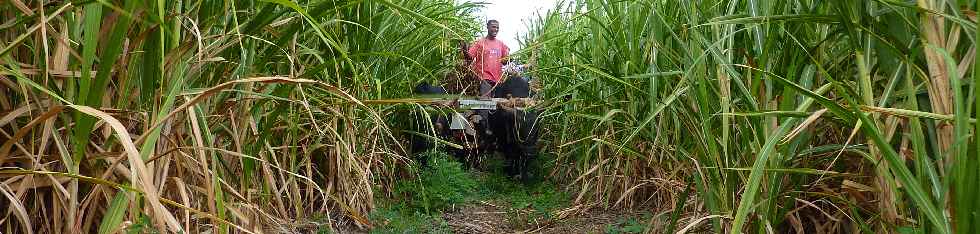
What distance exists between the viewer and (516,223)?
3.71 meters

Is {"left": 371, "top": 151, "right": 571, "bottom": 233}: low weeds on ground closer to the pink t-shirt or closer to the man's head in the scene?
the pink t-shirt

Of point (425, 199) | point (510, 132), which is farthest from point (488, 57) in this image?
point (425, 199)

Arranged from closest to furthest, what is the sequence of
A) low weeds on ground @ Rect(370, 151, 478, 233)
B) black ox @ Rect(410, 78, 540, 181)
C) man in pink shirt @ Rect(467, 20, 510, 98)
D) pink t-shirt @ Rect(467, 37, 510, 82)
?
low weeds on ground @ Rect(370, 151, 478, 233) → black ox @ Rect(410, 78, 540, 181) → man in pink shirt @ Rect(467, 20, 510, 98) → pink t-shirt @ Rect(467, 37, 510, 82)

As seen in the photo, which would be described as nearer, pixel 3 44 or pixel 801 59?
pixel 3 44

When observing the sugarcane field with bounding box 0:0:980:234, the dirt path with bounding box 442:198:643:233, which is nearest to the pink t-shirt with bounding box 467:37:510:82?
the dirt path with bounding box 442:198:643:233

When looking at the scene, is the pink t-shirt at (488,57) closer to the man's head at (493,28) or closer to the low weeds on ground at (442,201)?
the man's head at (493,28)

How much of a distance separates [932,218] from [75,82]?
110cm

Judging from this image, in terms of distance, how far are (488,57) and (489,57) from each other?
0.17 feet

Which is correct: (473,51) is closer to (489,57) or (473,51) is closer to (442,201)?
(489,57)

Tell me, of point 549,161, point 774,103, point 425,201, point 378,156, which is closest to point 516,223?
point 425,201

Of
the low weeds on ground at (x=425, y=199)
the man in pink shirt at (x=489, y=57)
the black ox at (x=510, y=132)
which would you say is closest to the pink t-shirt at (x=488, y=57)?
the man in pink shirt at (x=489, y=57)

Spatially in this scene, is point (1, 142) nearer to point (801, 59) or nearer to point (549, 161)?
point (801, 59)

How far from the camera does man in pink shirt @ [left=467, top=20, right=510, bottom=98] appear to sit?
5.99 metres

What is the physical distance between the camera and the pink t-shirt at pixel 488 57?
6.11 metres
